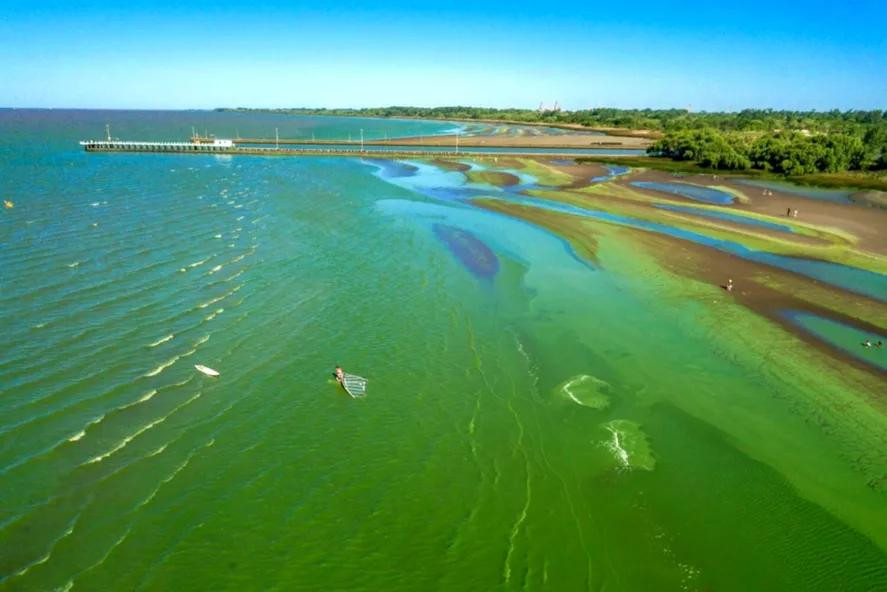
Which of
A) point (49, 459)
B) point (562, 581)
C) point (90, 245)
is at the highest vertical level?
point (90, 245)

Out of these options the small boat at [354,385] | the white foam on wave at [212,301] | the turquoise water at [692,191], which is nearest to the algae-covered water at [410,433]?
the small boat at [354,385]

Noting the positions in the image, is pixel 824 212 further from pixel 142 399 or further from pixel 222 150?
pixel 222 150

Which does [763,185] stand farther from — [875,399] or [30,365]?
[30,365]

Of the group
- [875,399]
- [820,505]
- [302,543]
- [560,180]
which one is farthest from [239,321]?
[560,180]

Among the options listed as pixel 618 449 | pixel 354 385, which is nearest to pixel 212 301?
pixel 354 385

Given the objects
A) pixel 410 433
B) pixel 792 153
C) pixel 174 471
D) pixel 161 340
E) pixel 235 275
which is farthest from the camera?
pixel 792 153

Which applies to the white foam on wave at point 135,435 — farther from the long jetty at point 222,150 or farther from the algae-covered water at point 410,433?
the long jetty at point 222,150

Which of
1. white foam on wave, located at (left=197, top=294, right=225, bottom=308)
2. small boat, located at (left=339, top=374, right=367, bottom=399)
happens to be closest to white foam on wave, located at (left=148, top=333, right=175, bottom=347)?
white foam on wave, located at (left=197, top=294, right=225, bottom=308)

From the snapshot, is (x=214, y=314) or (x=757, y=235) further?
(x=757, y=235)
